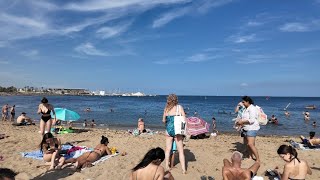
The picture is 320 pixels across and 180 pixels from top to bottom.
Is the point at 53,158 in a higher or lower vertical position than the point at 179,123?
lower

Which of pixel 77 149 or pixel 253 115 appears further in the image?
pixel 77 149

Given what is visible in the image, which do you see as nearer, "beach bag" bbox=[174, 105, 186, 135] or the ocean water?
"beach bag" bbox=[174, 105, 186, 135]

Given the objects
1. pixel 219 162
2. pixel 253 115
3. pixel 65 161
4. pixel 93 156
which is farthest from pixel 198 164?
pixel 65 161

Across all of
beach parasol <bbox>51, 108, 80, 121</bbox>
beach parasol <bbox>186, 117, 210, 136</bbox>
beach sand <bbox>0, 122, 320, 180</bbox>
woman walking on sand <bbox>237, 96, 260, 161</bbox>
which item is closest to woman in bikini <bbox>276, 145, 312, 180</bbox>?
beach sand <bbox>0, 122, 320, 180</bbox>

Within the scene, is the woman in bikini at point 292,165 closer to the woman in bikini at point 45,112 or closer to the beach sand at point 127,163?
the beach sand at point 127,163

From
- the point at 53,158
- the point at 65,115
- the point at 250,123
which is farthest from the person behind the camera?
the point at 65,115

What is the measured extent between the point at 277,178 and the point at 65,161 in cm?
516

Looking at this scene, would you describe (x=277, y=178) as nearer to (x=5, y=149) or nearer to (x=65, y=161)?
(x=65, y=161)

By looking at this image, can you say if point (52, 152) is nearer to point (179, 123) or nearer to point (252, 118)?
point (179, 123)

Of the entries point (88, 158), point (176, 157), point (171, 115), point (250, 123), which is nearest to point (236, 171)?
point (171, 115)

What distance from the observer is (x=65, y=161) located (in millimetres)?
8250

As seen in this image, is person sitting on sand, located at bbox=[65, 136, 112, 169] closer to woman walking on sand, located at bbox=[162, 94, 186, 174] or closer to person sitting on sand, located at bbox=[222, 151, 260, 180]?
woman walking on sand, located at bbox=[162, 94, 186, 174]

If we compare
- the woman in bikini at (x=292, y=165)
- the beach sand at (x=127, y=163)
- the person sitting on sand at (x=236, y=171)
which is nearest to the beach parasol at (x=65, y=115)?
the beach sand at (x=127, y=163)

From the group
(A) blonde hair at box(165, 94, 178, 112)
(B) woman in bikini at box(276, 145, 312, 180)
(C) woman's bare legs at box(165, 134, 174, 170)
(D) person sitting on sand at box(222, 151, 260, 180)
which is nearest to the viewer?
(D) person sitting on sand at box(222, 151, 260, 180)
